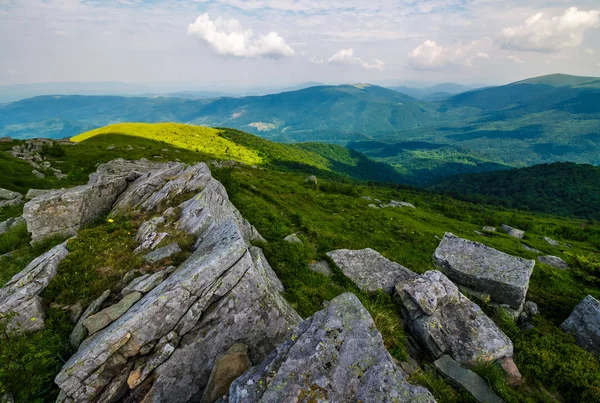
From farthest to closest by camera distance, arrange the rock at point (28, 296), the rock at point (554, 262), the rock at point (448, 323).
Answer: the rock at point (554, 262) → the rock at point (448, 323) → the rock at point (28, 296)

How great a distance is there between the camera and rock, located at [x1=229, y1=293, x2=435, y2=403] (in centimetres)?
701

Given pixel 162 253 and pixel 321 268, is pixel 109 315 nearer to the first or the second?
pixel 162 253

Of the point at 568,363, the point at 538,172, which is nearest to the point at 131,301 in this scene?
the point at 568,363

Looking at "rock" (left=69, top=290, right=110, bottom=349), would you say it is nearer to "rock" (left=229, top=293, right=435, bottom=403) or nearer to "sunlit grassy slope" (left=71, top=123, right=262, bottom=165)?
"rock" (left=229, top=293, right=435, bottom=403)

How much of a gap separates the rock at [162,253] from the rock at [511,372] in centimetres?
1554

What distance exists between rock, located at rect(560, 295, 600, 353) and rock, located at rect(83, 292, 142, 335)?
22466 millimetres

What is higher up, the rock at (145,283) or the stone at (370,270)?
the rock at (145,283)

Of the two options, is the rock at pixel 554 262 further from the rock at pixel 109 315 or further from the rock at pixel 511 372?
the rock at pixel 109 315

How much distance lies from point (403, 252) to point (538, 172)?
775 ft

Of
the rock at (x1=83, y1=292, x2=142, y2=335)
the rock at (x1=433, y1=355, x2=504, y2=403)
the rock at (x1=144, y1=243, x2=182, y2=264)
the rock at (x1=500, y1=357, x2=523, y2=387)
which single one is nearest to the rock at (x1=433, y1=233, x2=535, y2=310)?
the rock at (x1=500, y1=357, x2=523, y2=387)

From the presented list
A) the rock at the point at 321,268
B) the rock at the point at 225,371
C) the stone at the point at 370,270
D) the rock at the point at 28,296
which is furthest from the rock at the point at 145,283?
the stone at the point at 370,270

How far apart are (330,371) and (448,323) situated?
8.92 meters

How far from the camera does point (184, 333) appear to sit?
9.31 metres

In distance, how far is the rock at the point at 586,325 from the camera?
14.6 metres
